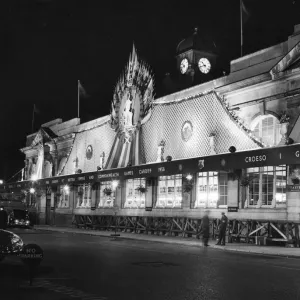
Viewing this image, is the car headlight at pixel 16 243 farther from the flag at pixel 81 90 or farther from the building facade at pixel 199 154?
the flag at pixel 81 90

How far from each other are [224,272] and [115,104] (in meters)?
26.9

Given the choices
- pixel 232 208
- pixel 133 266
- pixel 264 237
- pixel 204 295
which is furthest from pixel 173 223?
pixel 204 295

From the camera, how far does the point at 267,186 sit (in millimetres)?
28156

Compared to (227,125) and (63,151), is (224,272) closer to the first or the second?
(227,125)

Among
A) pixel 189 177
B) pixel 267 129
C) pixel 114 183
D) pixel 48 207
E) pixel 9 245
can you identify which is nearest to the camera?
pixel 9 245

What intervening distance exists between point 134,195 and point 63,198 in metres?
12.5

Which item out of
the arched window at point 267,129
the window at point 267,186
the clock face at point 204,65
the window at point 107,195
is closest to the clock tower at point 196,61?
the clock face at point 204,65

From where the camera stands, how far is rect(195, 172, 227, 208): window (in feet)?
101

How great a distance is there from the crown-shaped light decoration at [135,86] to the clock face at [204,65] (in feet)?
16.5

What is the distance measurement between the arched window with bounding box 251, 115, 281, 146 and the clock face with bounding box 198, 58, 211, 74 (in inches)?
489

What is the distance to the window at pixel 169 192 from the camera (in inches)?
1355

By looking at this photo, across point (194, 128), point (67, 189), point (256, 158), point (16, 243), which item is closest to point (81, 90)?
point (67, 189)

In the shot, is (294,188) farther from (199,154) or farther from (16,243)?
(16,243)

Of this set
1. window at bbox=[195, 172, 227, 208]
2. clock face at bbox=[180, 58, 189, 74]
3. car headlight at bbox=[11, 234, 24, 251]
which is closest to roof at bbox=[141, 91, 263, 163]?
window at bbox=[195, 172, 227, 208]
